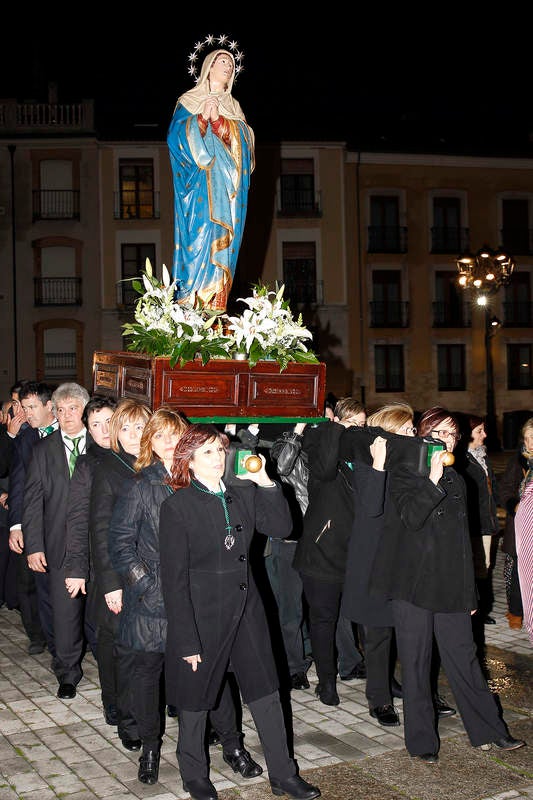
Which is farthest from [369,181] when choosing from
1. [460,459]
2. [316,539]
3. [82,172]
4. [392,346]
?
[316,539]

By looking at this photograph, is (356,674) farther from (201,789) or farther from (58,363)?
(58,363)

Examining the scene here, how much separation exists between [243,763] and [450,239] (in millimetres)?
35864

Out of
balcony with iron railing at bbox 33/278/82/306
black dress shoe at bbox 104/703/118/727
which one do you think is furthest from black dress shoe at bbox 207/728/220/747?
balcony with iron railing at bbox 33/278/82/306

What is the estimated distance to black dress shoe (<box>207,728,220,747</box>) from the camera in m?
5.75

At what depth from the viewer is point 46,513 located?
23.1 ft

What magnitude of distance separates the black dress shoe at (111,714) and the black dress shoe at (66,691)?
0.66m

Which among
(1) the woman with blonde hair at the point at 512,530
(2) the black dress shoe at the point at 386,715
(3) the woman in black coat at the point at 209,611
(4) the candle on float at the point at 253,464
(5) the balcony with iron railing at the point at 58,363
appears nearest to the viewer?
(3) the woman in black coat at the point at 209,611

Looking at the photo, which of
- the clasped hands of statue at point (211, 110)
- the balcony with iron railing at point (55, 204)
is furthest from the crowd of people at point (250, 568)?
the balcony with iron railing at point (55, 204)

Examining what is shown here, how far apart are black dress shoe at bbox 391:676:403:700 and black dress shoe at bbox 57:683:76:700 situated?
228 cm

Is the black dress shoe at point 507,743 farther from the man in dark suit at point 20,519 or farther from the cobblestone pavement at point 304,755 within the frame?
the man in dark suit at point 20,519

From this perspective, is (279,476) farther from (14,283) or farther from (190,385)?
(14,283)

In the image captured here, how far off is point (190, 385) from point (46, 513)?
161cm

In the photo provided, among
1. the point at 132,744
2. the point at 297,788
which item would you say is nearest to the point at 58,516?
the point at 132,744

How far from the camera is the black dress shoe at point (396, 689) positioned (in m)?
6.48
